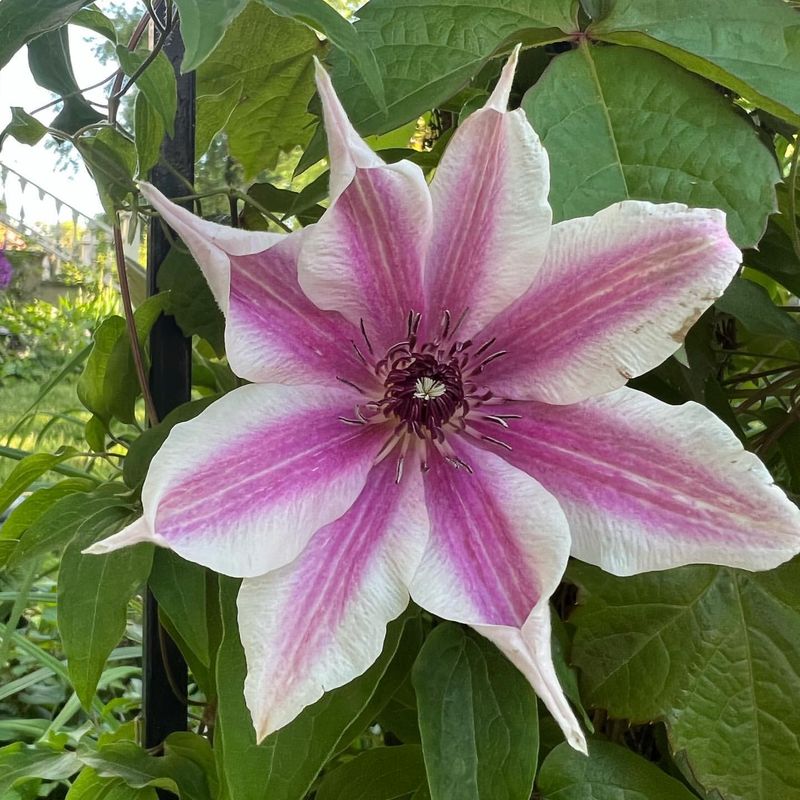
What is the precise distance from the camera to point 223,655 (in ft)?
1.15

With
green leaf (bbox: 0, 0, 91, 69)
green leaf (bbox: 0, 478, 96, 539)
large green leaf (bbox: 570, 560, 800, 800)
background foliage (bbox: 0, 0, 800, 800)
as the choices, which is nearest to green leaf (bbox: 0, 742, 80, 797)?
background foliage (bbox: 0, 0, 800, 800)

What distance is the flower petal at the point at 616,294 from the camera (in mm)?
292

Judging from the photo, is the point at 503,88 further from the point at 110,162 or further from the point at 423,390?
the point at 110,162

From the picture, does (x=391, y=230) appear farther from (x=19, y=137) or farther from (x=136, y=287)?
(x=136, y=287)

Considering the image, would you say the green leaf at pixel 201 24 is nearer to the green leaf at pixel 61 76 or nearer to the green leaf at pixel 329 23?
the green leaf at pixel 329 23

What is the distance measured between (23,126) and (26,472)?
27 centimetres

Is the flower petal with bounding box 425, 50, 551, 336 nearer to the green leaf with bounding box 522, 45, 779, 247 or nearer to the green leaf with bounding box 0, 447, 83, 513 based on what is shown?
the green leaf with bounding box 522, 45, 779, 247

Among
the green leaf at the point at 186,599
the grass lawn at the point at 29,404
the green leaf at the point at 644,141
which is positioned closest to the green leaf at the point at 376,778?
the green leaf at the point at 186,599

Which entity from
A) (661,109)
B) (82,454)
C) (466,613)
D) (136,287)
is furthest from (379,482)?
(136,287)

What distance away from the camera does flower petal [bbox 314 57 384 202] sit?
0.28m

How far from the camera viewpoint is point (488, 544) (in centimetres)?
32

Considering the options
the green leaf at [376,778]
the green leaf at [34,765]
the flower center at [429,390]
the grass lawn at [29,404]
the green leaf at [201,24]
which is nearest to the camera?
the green leaf at [201,24]

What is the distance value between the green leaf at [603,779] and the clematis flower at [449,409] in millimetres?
190

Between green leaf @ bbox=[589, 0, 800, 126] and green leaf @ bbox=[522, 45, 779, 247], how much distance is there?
0.01 m
